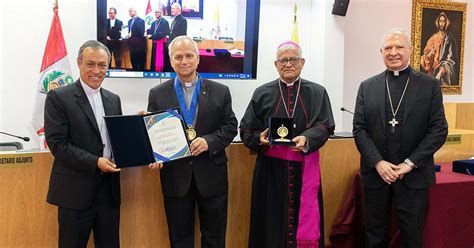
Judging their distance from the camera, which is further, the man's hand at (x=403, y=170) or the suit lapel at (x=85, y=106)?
the man's hand at (x=403, y=170)

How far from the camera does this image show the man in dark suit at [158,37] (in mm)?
4238

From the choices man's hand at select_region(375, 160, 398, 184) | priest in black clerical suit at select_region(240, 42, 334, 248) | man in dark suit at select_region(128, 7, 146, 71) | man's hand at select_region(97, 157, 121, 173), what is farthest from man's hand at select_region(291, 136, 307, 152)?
man in dark suit at select_region(128, 7, 146, 71)

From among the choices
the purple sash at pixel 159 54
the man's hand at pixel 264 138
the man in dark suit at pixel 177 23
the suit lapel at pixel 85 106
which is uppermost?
the man in dark suit at pixel 177 23

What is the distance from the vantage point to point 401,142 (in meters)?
2.85

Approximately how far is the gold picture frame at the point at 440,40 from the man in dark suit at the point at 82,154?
168 inches

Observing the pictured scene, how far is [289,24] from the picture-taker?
5.08 meters

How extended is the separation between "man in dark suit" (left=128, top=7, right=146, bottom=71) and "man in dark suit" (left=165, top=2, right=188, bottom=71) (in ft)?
0.76

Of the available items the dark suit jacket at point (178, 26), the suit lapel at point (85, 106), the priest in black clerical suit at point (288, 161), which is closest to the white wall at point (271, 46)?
the dark suit jacket at point (178, 26)

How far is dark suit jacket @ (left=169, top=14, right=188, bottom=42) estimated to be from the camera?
429cm

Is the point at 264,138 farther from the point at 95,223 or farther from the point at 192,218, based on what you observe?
the point at 95,223

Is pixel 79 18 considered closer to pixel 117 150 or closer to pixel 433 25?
pixel 117 150

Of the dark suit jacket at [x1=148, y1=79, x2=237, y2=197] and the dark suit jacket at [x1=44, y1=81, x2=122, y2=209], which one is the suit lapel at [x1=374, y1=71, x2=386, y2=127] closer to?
the dark suit jacket at [x1=148, y1=79, x2=237, y2=197]

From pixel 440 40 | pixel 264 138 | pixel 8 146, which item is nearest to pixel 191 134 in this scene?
pixel 264 138

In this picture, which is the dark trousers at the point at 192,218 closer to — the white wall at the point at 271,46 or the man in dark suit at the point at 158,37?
the man in dark suit at the point at 158,37
